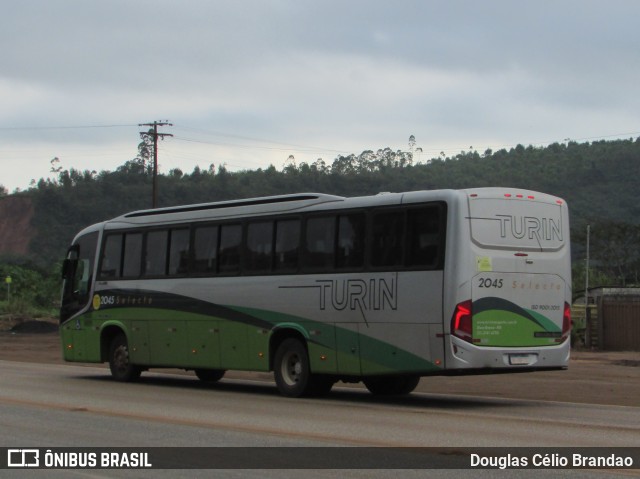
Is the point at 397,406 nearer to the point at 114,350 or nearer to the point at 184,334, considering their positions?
the point at 184,334

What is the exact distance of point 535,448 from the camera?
37.8 ft

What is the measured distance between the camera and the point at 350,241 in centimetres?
1778

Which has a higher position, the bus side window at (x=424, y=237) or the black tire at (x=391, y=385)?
the bus side window at (x=424, y=237)

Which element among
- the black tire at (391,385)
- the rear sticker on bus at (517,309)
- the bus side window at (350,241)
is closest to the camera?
the rear sticker on bus at (517,309)

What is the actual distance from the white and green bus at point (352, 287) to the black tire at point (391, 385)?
1.2 inches

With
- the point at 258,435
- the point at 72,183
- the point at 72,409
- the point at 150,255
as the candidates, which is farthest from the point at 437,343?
the point at 72,183

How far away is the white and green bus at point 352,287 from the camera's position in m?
16.3

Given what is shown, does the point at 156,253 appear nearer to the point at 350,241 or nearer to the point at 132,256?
the point at 132,256

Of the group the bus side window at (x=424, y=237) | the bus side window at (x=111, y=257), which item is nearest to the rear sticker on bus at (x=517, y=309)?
the bus side window at (x=424, y=237)

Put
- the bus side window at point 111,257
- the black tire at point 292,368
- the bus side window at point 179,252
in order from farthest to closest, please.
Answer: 1. the bus side window at point 111,257
2. the bus side window at point 179,252
3. the black tire at point 292,368

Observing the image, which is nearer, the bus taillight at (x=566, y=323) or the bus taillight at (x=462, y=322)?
the bus taillight at (x=462, y=322)

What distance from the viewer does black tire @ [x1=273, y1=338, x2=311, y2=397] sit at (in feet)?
60.2

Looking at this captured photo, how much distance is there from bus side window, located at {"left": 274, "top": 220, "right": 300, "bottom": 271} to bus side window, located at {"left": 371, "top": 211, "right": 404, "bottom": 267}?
71.5 inches

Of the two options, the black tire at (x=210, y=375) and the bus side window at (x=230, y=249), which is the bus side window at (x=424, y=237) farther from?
the black tire at (x=210, y=375)
